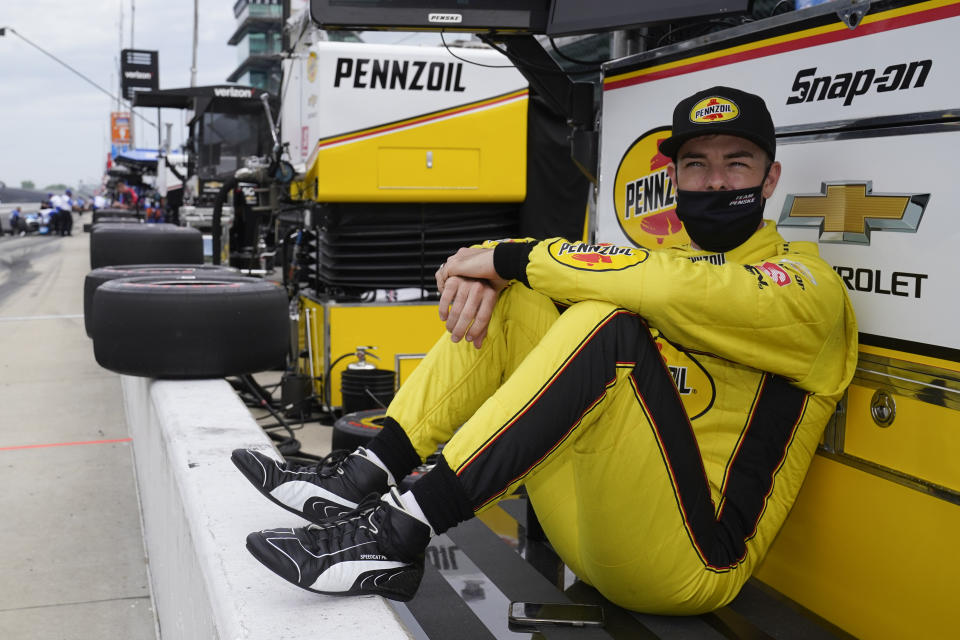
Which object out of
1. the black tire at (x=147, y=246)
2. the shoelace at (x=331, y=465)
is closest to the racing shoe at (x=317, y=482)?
the shoelace at (x=331, y=465)

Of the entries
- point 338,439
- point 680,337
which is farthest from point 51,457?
point 680,337

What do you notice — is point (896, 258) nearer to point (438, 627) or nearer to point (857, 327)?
point (857, 327)

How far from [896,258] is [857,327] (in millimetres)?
182

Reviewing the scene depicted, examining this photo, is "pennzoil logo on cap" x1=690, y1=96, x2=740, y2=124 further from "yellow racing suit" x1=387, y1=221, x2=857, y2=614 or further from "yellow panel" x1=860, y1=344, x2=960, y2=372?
"yellow panel" x1=860, y1=344, x2=960, y2=372

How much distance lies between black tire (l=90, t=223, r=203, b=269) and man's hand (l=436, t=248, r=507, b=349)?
4487mm

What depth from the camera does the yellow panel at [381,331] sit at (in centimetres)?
537

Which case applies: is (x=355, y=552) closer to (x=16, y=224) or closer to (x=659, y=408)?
(x=659, y=408)

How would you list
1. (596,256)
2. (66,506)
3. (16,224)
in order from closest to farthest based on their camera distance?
(596,256)
(66,506)
(16,224)

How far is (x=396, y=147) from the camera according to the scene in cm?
520

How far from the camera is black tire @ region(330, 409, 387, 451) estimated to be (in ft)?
12.1

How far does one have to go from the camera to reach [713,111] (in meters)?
2.05

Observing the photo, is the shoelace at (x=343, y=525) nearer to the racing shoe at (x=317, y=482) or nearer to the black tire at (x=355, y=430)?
the racing shoe at (x=317, y=482)

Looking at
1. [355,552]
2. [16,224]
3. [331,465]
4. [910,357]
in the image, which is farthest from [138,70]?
[910,357]

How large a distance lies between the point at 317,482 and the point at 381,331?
3.40 metres
